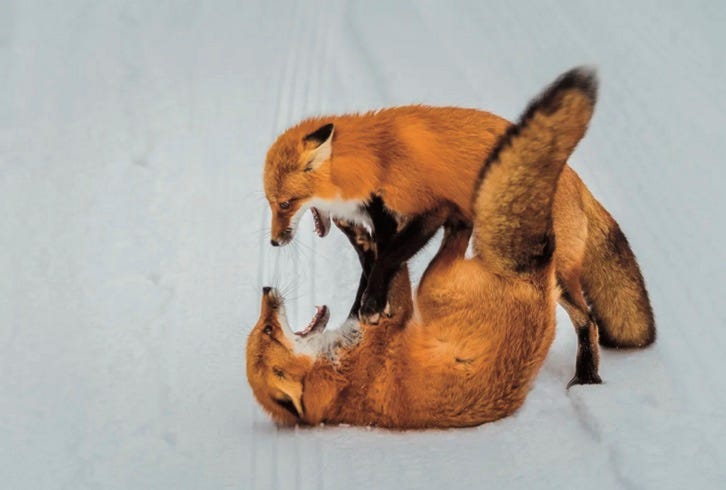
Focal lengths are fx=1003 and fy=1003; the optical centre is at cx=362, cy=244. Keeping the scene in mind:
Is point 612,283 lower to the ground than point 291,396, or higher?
higher

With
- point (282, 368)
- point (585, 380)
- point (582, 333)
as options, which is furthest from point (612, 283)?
point (282, 368)

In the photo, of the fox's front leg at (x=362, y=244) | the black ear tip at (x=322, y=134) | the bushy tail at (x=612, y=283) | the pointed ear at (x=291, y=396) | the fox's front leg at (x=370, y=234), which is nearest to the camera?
the pointed ear at (x=291, y=396)

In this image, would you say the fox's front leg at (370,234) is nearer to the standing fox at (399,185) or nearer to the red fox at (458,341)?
the standing fox at (399,185)

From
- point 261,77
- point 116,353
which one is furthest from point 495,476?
point 261,77

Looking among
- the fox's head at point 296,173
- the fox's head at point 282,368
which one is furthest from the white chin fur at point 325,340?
the fox's head at point 296,173

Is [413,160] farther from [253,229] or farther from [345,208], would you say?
[253,229]

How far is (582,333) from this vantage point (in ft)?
15.7

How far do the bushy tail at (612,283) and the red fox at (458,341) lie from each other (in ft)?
2.30

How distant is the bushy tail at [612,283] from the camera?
16.7ft

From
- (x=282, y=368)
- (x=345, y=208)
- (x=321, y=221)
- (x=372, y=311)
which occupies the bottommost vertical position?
(x=282, y=368)

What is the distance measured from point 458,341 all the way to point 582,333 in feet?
2.61

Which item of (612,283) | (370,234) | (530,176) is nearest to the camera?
(530,176)

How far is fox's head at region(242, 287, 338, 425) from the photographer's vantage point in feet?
14.3

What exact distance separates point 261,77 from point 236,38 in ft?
3.62
